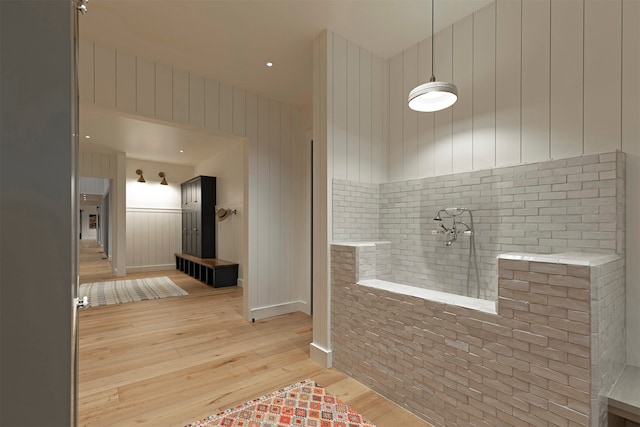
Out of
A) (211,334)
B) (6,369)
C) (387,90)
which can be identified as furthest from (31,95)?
(211,334)

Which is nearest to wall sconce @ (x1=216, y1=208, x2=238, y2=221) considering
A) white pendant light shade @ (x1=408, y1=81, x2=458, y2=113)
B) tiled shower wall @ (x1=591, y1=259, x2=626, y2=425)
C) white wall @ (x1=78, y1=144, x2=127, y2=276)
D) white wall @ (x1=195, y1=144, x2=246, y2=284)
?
white wall @ (x1=195, y1=144, x2=246, y2=284)

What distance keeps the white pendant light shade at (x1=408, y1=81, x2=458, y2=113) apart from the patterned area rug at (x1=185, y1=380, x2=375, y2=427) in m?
2.06

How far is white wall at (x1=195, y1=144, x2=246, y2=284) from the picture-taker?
5977mm

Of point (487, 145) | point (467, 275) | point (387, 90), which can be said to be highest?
point (387, 90)

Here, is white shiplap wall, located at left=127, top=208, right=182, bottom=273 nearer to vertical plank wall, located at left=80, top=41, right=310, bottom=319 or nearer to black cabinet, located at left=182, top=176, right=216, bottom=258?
black cabinet, located at left=182, top=176, right=216, bottom=258

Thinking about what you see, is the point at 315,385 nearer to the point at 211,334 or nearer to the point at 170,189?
the point at 211,334

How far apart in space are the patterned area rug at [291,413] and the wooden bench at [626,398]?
119cm

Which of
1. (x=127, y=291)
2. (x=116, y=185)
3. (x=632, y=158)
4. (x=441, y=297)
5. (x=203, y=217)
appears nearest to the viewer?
(x=632, y=158)

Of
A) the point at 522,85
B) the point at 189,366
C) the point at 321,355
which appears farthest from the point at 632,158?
the point at 189,366

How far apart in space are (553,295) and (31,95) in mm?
1804

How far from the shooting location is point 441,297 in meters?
1.86

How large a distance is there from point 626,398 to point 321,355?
188 cm

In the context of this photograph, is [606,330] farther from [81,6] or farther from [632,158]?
[81,6]

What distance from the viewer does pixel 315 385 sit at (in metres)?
2.24
